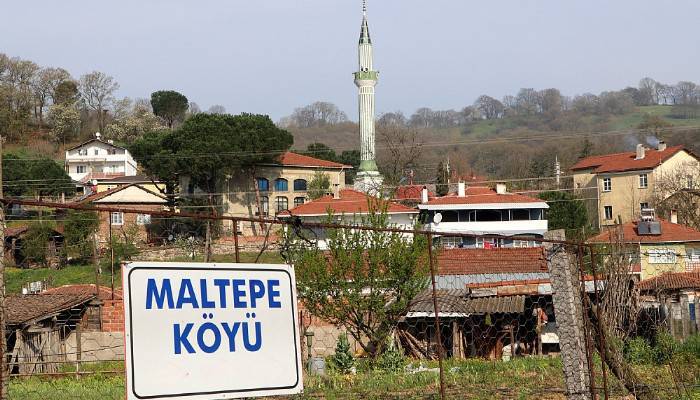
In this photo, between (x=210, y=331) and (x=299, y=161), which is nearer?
(x=210, y=331)

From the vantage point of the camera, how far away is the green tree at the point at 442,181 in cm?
6097

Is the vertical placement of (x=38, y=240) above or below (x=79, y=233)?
below

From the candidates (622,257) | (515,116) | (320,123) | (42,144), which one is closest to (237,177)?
(42,144)

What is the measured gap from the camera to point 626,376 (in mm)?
8766

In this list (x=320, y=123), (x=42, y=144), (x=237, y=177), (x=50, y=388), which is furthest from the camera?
(x=320, y=123)

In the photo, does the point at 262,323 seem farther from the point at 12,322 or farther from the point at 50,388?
the point at 12,322

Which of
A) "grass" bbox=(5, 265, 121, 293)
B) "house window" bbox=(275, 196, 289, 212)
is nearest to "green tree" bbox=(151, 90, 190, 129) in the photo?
"house window" bbox=(275, 196, 289, 212)

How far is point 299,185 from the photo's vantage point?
55.6m

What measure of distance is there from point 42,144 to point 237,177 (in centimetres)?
3041

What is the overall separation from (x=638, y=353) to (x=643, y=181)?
4620 cm

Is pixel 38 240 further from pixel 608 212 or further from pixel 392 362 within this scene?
pixel 608 212

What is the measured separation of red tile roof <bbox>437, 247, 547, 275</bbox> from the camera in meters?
28.5

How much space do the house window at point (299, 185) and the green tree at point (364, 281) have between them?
110 feet

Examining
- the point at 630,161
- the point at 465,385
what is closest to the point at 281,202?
the point at 630,161
